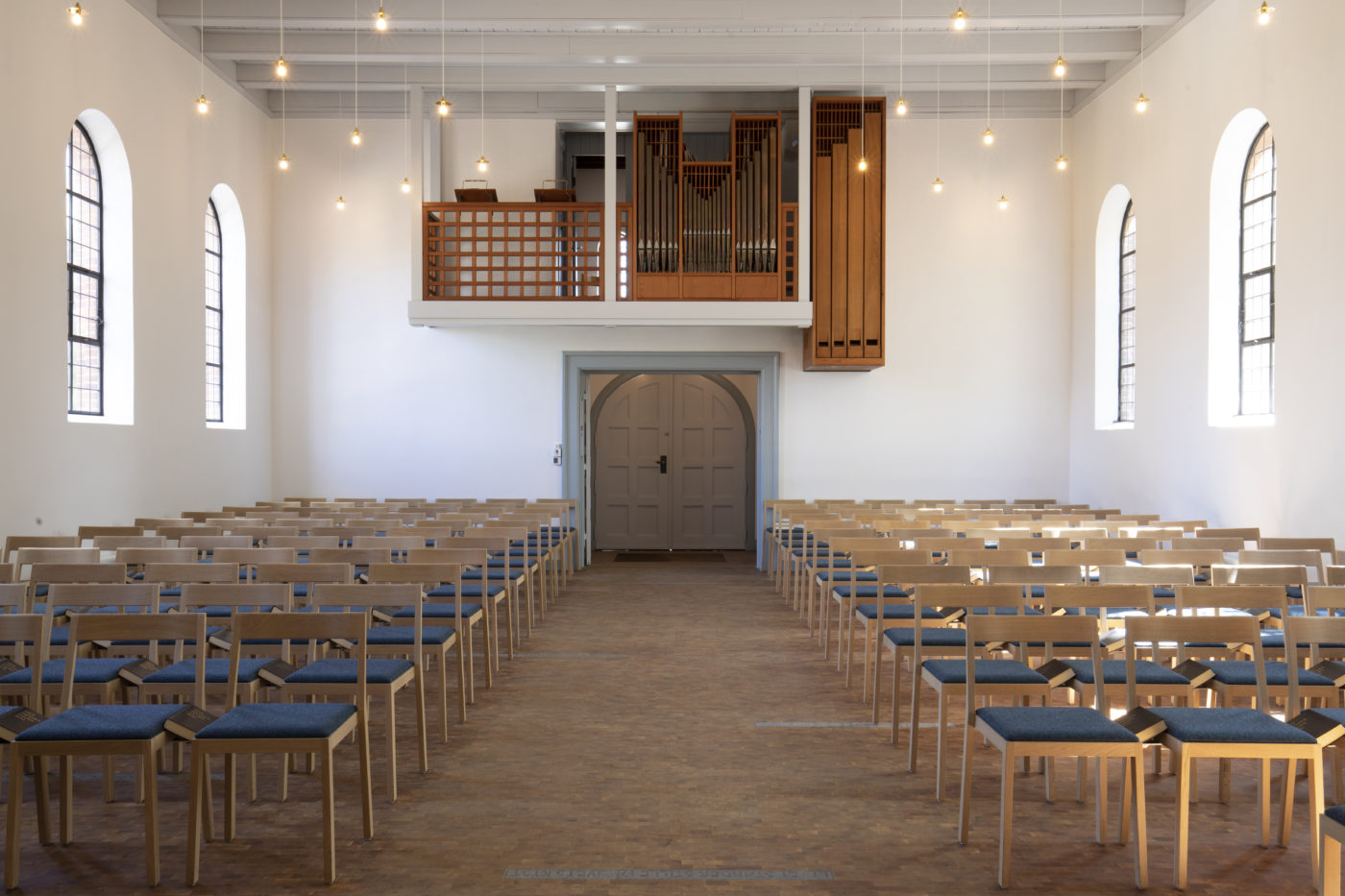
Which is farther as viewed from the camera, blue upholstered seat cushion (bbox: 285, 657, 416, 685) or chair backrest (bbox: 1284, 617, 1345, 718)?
blue upholstered seat cushion (bbox: 285, 657, 416, 685)

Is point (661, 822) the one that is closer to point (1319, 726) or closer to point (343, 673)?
point (343, 673)

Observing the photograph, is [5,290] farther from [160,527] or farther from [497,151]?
[497,151]

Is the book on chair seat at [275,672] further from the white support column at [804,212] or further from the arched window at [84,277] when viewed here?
the white support column at [804,212]

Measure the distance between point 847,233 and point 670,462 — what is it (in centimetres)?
540

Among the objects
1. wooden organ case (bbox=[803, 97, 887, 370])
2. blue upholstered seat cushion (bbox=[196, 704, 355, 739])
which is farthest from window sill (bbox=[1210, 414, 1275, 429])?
blue upholstered seat cushion (bbox=[196, 704, 355, 739])

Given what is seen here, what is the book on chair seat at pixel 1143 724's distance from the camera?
3.61 meters

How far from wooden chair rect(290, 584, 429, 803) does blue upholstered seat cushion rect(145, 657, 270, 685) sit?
16cm

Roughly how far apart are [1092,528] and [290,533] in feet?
20.5

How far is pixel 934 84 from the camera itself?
41.2 ft

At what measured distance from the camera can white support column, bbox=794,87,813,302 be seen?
12.1m

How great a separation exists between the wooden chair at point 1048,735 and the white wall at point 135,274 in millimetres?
7212

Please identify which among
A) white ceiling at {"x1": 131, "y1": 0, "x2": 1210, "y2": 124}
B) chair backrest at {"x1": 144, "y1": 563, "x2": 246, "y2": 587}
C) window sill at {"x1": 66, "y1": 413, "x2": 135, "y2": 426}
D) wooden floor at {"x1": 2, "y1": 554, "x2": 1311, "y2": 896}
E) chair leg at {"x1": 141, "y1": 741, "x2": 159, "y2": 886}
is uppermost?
white ceiling at {"x1": 131, "y1": 0, "x2": 1210, "y2": 124}

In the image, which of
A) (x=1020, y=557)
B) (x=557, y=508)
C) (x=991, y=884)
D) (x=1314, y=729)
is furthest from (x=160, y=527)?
(x=1314, y=729)

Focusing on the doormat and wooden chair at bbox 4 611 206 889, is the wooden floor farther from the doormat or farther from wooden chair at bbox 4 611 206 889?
the doormat
